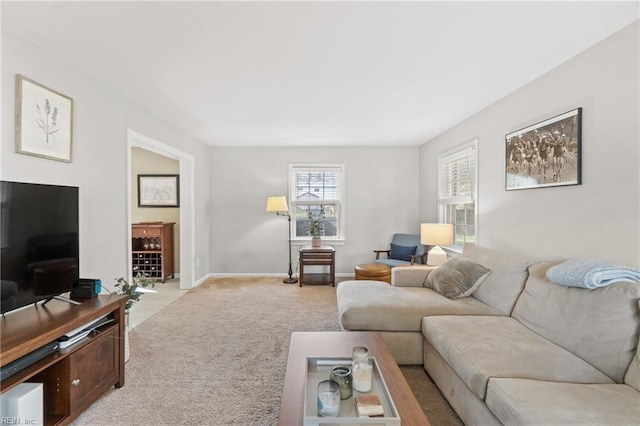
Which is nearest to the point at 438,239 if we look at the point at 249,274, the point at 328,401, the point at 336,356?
the point at 336,356

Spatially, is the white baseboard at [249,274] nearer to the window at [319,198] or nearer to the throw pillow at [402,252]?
the window at [319,198]

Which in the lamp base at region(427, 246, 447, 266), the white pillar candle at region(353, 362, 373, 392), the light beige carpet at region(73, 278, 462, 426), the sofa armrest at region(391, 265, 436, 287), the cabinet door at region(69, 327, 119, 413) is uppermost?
the lamp base at region(427, 246, 447, 266)

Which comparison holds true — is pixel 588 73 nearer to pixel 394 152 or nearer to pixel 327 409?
pixel 327 409

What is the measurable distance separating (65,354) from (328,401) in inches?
58.7

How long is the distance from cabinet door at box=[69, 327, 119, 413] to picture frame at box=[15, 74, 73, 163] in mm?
1324

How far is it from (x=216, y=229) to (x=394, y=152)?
3.47m

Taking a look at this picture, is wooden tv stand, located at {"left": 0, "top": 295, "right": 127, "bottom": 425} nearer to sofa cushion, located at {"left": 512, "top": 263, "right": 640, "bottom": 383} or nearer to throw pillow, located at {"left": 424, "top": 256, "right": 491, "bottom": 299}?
throw pillow, located at {"left": 424, "top": 256, "right": 491, "bottom": 299}

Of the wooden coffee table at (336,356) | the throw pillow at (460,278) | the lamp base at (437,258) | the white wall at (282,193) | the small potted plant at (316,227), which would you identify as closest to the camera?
the wooden coffee table at (336,356)

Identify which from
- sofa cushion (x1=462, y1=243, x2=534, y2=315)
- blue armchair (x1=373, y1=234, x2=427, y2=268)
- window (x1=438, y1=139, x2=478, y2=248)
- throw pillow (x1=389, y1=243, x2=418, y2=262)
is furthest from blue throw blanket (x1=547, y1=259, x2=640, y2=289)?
throw pillow (x1=389, y1=243, x2=418, y2=262)

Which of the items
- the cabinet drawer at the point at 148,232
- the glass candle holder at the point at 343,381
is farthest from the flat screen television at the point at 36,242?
the cabinet drawer at the point at 148,232

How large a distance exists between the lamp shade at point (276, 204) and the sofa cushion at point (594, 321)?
12.1ft

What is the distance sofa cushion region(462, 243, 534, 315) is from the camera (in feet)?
7.66

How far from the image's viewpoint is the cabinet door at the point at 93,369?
175 centimetres

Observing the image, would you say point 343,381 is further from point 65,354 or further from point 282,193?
point 282,193
